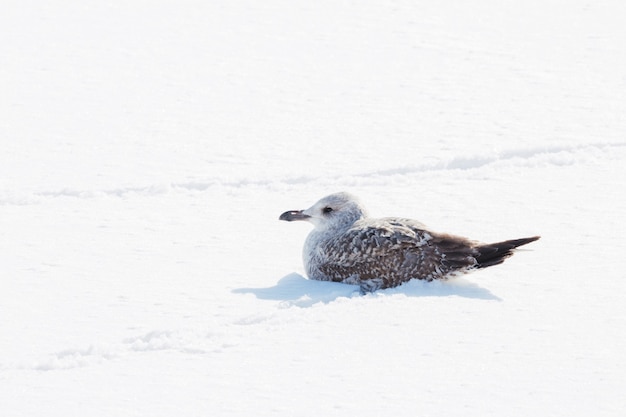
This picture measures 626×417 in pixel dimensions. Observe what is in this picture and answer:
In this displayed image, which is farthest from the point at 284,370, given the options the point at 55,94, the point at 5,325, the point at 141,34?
the point at 141,34

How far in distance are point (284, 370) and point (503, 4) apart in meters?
10.3

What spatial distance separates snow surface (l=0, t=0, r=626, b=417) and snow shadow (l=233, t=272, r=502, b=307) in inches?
0.8

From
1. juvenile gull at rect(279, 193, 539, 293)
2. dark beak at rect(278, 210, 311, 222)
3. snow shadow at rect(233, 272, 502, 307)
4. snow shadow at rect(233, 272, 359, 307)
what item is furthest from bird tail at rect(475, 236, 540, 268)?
dark beak at rect(278, 210, 311, 222)

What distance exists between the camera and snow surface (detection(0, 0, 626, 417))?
4.43m

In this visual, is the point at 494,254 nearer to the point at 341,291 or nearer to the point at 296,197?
the point at 341,291

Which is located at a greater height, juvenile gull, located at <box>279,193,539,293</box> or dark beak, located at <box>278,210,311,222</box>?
dark beak, located at <box>278,210,311,222</box>

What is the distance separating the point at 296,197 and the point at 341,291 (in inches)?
75.0

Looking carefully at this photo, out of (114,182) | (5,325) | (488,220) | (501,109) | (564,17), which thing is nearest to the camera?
(5,325)

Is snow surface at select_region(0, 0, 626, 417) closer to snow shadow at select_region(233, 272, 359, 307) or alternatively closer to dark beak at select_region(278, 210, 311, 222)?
snow shadow at select_region(233, 272, 359, 307)

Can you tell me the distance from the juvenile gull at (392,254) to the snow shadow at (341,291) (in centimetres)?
5

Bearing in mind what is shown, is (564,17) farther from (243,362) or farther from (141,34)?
(243,362)

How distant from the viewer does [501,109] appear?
995 cm

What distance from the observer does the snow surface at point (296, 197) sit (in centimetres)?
443

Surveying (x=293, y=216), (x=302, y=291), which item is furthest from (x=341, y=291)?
(x=293, y=216)
